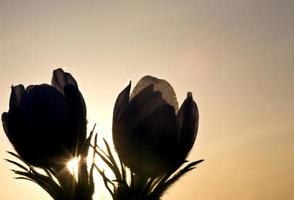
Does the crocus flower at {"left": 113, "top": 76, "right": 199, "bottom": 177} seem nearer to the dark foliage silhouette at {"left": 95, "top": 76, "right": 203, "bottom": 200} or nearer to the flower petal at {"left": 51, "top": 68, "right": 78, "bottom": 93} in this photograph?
the dark foliage silhouette at {"left": 95, "top": 76, "right": 203, "bottom": 200}

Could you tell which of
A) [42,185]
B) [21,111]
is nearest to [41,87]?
[21,111]

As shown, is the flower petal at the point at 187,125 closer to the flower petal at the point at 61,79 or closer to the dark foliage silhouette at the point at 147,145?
the dark foliage silhouette at the point at 147,145

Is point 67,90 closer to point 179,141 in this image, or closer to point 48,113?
point 48,113

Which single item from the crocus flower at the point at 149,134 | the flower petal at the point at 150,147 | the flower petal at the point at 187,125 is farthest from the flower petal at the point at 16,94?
the flower petal at the point at 187,125

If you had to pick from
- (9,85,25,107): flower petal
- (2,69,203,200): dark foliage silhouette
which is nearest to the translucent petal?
(2,69,203,200): dark foliage silhouette

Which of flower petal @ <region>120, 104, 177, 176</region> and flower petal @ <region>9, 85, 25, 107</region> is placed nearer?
flower petal @ <region>120, 104, 177, 176</region>

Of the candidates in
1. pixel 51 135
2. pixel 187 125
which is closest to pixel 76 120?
pixel 51 135
